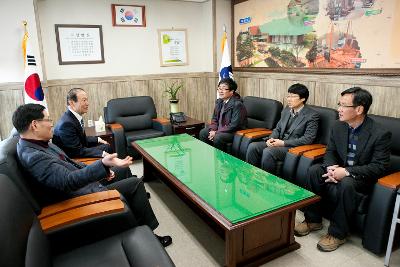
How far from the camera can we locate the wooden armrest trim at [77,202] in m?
1.65

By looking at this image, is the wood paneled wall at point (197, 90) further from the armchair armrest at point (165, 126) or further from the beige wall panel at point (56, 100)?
the armchair armrest at point (165, 126)

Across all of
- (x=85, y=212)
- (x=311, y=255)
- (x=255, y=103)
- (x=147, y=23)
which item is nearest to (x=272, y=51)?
(x=255, y=103)


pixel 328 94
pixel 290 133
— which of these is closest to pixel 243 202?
pixel 290 133

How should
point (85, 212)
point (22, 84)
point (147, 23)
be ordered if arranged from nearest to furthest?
point (85, 212), point (22, 84), point (147, 23)

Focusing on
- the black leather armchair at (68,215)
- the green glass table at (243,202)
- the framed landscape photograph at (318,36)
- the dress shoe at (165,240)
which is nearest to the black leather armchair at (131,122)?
the green glass table at (243,202)

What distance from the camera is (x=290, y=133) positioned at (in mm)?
3109

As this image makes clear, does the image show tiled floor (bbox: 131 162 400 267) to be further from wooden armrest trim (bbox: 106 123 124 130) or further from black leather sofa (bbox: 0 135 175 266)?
wooden armrest trim (bbox: 106 123 124 130)

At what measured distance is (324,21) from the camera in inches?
131

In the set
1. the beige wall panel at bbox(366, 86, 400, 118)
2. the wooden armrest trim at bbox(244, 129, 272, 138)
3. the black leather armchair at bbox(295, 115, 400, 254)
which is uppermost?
the beige wall panel at bbox(366, 86, 400, 118)

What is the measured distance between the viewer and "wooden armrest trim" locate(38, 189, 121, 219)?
1648mm

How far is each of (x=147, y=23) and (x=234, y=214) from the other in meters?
3.85

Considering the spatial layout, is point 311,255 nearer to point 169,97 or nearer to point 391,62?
point 391,62

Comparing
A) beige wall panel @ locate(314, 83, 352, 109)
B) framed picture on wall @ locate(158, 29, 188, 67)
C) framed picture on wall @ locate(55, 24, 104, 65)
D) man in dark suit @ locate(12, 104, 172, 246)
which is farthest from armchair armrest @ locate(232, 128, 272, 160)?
framed picture on wall @ locate(55, 24, 104, 65)

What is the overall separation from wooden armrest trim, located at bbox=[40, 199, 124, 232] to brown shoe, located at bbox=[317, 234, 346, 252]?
4.75ft
